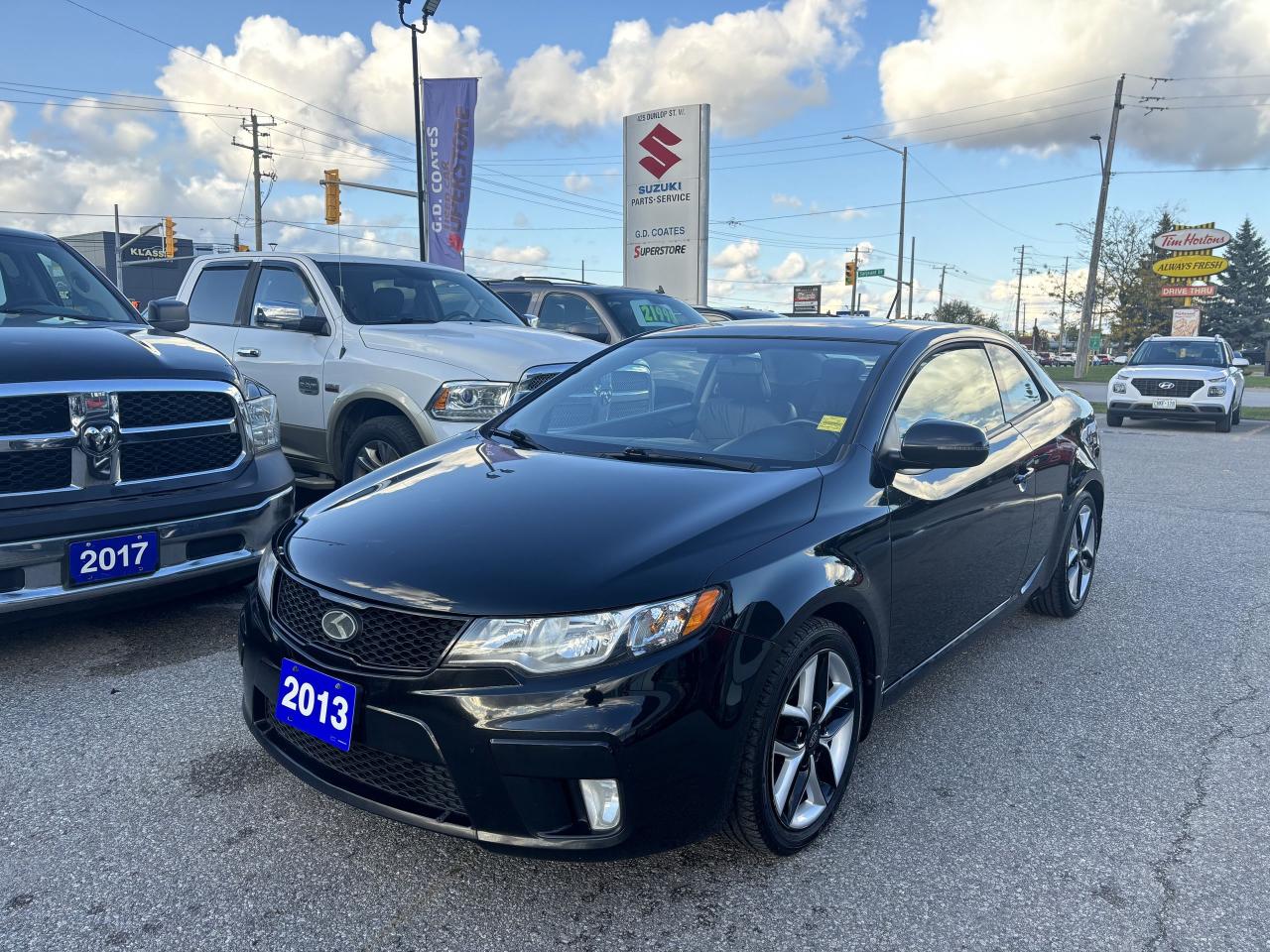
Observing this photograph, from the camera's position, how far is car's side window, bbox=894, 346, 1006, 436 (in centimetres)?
339

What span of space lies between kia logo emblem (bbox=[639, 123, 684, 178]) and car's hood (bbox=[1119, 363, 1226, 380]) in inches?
404

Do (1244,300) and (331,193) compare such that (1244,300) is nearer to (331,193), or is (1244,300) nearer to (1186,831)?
(331,193)

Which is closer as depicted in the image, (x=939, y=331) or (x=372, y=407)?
(x=939, y=331)

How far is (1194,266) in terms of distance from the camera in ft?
137

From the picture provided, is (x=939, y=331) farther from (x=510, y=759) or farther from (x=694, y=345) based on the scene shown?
(x=510, y=759)

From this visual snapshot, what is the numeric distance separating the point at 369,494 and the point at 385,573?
67 cm

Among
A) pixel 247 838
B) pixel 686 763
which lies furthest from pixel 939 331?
pixel 247 838

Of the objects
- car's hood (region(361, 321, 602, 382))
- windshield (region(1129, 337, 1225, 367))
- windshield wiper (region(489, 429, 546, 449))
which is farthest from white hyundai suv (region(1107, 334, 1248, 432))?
windshield wiper (region(489, 429, 546, 449))

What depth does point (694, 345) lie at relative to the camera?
3879mm

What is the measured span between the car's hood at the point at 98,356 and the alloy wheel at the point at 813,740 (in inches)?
121

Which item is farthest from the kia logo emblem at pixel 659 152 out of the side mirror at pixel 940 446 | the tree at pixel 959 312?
the tree at pixel 959 312

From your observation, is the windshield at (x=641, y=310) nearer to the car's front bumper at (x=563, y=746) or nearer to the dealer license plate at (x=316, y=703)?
the dealer license plate at (x=316, y=703)

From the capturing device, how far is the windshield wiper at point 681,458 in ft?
9.96

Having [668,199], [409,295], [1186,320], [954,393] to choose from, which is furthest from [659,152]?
[1186,320]
